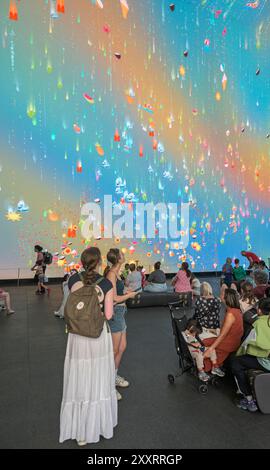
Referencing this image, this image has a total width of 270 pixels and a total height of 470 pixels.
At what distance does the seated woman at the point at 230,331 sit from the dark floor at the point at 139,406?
1.41ft

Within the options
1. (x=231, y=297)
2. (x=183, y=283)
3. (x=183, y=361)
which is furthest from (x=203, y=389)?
(x=183, y=283)

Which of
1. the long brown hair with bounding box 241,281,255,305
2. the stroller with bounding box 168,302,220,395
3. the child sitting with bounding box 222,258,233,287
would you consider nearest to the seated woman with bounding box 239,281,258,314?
the long brown hair with bounding box 241,281,255,305

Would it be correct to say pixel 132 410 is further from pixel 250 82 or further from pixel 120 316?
pixel 250 82

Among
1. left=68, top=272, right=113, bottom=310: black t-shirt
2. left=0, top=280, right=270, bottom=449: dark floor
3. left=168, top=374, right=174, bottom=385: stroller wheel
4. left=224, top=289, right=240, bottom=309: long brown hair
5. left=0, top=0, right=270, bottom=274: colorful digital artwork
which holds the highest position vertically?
left=0, top=0, right=270, bottom=274: colorful digital artwork

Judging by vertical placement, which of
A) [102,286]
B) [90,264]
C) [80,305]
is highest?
[90,264]

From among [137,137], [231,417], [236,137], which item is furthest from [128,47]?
[231,417]

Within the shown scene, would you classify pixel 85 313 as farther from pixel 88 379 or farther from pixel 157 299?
pixel 157 299

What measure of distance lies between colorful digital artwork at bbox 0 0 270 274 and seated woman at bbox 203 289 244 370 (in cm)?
899

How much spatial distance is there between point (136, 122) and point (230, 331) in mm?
11092

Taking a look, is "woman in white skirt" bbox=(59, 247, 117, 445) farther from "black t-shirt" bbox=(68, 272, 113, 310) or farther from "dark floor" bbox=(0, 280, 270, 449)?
"dark floor" bbox=(0, 280, 270, 449)

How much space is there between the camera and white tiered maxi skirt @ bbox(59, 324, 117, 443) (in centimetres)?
221

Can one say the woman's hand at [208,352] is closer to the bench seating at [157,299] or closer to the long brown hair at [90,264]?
the long brown hair at [90,264]

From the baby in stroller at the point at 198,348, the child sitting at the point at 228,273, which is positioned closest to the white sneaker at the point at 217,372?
the baby in stroller at the point at 198,348

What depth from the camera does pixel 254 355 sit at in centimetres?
292
